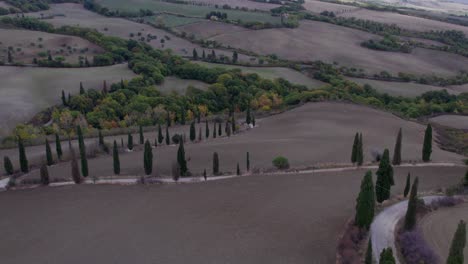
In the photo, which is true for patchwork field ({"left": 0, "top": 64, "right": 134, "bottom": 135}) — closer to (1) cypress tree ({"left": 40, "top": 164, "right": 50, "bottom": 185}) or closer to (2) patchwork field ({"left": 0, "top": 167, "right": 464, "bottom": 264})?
(1) cypress tree ({"left": 40, "top": 164, "right": 50, "bottom": 185})

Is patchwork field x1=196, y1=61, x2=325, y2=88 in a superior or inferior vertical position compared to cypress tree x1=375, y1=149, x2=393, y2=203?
Answer: inferior

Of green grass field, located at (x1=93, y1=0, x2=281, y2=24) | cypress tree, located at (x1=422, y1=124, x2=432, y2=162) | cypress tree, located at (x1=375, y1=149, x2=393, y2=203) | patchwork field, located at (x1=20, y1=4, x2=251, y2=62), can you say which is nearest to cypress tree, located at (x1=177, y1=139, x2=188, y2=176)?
cypress tree, located at (x1=375, y1=149, x2=393, y2=203)

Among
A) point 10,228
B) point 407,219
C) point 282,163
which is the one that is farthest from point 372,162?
point 10,228

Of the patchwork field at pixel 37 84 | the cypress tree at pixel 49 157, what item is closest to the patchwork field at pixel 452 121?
the cypress tree at pixel 49 157

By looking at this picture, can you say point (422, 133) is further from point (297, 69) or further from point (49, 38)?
point (49, 38)

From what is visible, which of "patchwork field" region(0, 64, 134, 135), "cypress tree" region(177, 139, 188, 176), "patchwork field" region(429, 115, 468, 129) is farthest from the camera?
"patchwork field" region(0, 64, 134, 135)

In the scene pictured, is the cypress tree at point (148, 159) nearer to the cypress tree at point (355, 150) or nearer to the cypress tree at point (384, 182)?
the cypress tree at point (355, 150)
